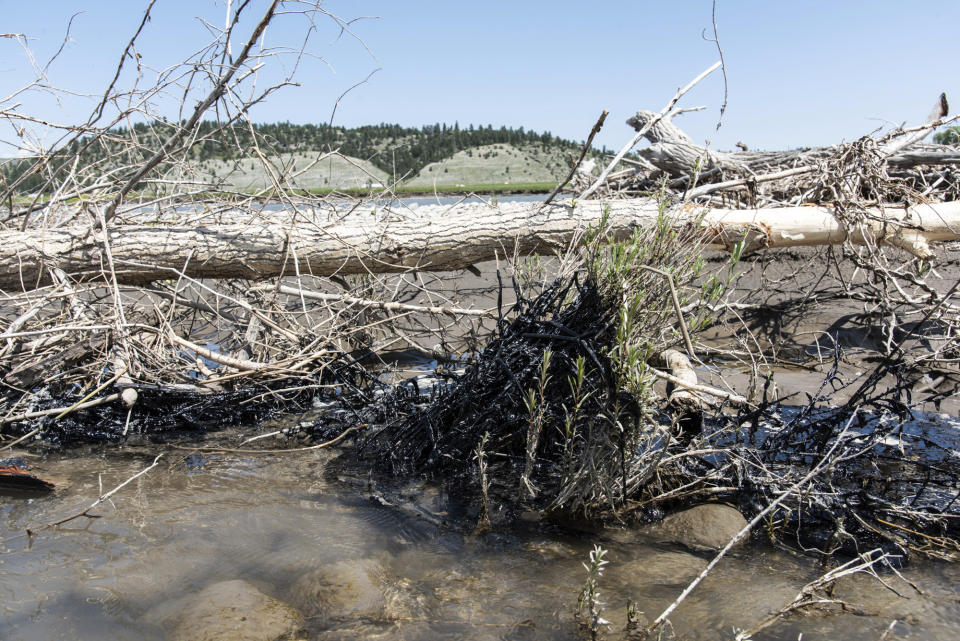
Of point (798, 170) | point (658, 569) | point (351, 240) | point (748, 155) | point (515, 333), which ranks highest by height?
point (748, 155)

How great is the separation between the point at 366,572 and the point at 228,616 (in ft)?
2.12

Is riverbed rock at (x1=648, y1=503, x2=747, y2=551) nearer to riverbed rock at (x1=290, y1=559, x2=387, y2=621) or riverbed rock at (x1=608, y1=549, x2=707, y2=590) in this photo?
riverbed rock at (x1=608, y1=549, x2=707, y2=590)

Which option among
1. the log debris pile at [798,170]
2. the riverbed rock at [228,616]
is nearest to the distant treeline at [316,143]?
the log debris pile at [798,170]

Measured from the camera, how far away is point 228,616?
271cm

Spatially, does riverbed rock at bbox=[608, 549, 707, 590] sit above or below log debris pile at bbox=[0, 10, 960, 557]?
below

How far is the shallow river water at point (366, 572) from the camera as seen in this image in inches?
106

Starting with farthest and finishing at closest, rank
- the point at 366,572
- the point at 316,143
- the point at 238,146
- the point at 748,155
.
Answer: the point at 748,155 < the point at 316,143 < the point at 238,146 < the point at 366,572

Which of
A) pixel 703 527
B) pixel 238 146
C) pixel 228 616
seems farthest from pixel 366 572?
pixel 238 146

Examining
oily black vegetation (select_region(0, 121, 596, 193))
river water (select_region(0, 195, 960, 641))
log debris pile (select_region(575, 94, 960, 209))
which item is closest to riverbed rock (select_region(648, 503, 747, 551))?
river water (select_region(0, 195, 960, 641))

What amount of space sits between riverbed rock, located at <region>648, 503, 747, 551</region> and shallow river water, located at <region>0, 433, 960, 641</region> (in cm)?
9

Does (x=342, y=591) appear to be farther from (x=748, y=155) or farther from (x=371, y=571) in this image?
(x=748, y=155)

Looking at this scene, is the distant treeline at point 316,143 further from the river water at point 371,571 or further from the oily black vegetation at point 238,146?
the river water at point 371,571

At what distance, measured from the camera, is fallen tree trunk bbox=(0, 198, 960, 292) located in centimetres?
475

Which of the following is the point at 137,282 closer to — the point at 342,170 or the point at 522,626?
the point at 342,170
